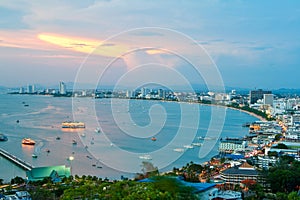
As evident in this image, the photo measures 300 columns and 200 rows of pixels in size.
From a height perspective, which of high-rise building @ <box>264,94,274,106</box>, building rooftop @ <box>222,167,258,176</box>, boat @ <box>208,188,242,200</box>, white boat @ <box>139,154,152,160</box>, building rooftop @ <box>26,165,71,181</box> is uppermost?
high-rise building @ <box>264,94,274,106</box>

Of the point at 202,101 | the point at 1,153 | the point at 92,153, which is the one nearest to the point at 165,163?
the point at 92,153

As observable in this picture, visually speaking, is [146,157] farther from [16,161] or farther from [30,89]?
[30,89]

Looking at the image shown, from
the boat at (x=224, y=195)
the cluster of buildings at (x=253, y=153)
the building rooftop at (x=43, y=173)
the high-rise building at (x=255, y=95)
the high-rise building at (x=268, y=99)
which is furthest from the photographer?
the high-rise building at (x=255, y=95)

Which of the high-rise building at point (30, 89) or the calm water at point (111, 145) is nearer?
the calm water at point (111, 145)

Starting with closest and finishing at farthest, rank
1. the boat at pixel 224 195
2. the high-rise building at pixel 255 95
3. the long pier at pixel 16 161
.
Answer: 1. the boat at pixel 224 195
2. the long pier at pixel 16 161
3. the high-rise building at pixel 255 95

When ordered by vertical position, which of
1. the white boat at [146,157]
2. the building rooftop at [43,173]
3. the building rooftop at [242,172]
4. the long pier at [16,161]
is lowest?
the long pier at [16,161]

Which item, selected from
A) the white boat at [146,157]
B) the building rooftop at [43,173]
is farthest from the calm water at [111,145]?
the building rooftop at [43,173]

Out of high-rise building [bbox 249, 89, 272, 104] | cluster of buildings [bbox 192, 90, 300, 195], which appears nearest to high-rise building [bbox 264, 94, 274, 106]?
high-rise building [bbox 249, 89, 272, 104]

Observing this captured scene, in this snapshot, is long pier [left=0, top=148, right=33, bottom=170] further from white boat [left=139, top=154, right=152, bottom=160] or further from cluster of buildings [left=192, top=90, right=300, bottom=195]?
cluster of buildings [left=192, top=90, right=300, bottom=195]

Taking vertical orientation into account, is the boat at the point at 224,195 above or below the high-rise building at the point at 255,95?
below

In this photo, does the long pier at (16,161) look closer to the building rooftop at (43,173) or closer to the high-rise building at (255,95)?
the building rooftop at (43,173)
